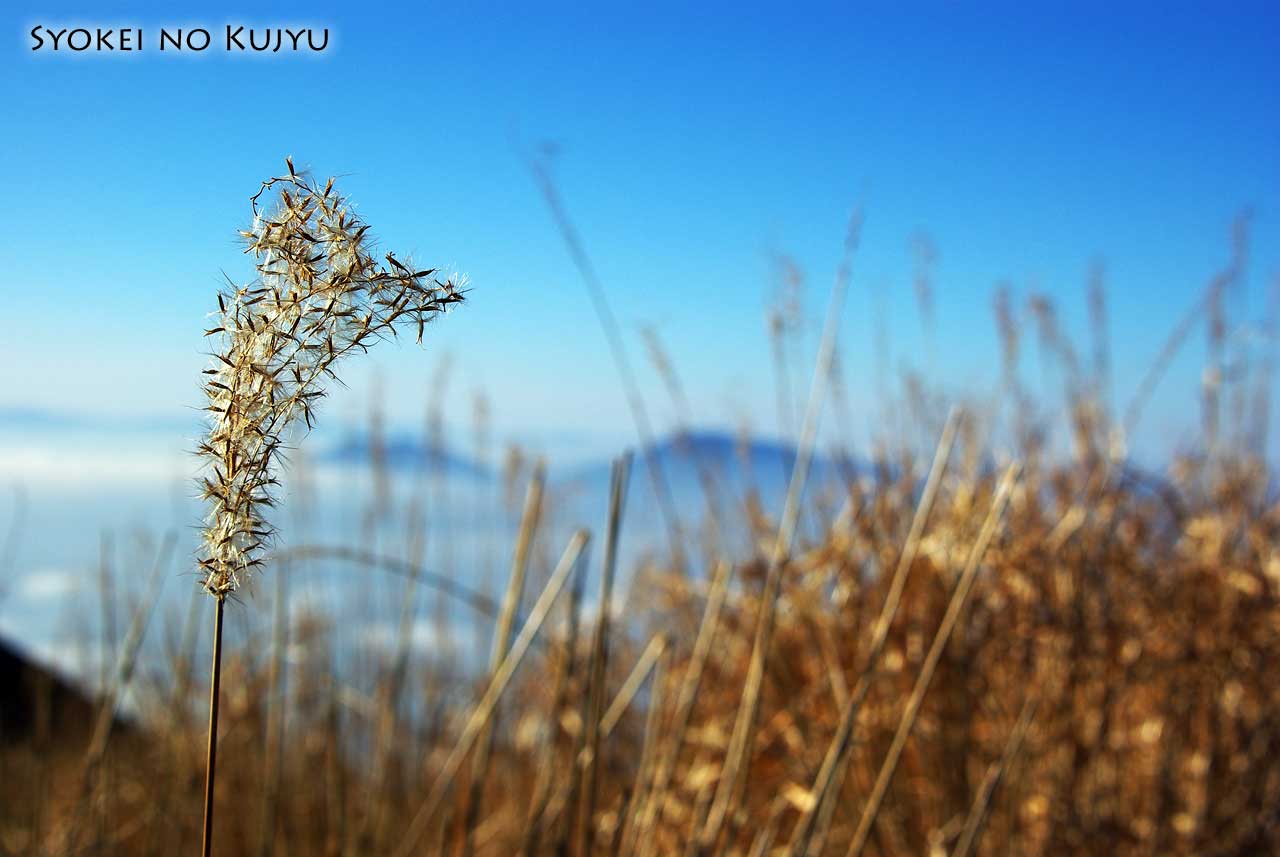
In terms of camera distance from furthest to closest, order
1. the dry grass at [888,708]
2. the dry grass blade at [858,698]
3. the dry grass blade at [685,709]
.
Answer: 1. the dry grass at [888,708]
2. the dry grass blade at [685,709]
3. the dry grass blade at [858,698]

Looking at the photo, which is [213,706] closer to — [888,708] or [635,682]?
[635,682]

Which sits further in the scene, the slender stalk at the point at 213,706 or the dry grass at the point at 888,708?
the dry grass at the point at 888,708

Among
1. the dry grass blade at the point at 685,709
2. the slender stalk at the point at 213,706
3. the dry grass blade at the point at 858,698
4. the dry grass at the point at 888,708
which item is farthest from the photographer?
the dry grass at the point at 888,708

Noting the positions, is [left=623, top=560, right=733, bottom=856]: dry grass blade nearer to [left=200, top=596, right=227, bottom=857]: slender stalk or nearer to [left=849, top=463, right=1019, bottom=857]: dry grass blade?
[left=849, top=463, right=1019, bottom=857]: dry grass blade

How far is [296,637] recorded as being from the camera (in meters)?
1.84

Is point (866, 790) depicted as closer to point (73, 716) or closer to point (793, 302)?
point (793, 302)

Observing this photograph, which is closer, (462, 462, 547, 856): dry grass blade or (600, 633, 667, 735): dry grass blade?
(462, 462, 547, 856): dry grass blade

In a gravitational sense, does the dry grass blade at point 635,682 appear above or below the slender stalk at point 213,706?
below

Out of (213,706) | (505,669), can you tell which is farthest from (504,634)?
(213,706)

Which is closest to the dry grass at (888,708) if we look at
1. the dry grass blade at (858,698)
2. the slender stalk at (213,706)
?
the dry grass blade at (858,698)

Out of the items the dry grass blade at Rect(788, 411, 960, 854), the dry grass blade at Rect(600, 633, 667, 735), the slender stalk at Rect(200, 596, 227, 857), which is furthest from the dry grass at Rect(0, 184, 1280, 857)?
the slender stalk at Rect(200, 596, 227, 857)

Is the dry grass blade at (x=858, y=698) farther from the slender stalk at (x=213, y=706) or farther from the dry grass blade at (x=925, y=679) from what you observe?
the slender stalk at (x=213, y=706)

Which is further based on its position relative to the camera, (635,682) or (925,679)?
(635,682)

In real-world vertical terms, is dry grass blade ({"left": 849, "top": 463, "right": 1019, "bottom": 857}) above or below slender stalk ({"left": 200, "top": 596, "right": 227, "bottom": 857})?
below
